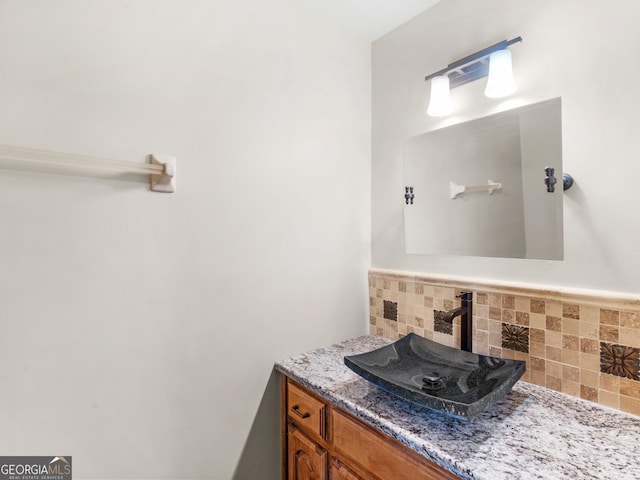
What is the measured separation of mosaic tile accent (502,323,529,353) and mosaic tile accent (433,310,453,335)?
0.73ft

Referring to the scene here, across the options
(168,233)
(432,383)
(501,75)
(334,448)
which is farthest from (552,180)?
(168,233)

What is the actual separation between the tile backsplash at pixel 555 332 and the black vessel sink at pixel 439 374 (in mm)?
100

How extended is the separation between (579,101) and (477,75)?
399mm

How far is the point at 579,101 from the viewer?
3.56 feet

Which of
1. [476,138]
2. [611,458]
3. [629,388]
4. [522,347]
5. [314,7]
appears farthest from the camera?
[314,7]

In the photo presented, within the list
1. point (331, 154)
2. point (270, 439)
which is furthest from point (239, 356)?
point (331, 154)

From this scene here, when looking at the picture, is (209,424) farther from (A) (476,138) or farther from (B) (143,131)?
(A) (476,138)

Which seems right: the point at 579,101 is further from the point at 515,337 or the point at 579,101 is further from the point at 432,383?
the point at 432,383

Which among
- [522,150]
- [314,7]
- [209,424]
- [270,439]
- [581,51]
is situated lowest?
[270,439]

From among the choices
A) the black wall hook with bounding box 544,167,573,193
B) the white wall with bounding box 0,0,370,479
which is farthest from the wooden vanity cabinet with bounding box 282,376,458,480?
the black wall hook with bounding box 544,167,573,193

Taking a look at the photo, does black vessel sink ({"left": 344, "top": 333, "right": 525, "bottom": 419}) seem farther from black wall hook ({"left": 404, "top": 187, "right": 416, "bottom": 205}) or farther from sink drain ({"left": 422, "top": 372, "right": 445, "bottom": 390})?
black wall hook ({"left": 404, "top": 187, "right": 416, "bottom": 205})

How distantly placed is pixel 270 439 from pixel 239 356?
416mm

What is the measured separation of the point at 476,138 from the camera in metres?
1.37

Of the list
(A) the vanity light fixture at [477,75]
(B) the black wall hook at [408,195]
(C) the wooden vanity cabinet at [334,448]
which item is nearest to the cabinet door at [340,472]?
(C) the wooden vanity cabinet at [334,448]
